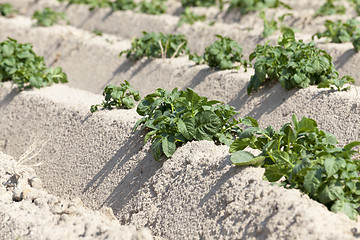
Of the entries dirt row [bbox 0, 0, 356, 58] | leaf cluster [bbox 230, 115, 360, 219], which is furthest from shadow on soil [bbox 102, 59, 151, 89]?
leaf cluster [bbox 230, 115, 360, 219]

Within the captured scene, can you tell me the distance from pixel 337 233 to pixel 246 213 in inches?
27.3

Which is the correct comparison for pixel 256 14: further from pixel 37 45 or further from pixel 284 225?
pixel 284 225

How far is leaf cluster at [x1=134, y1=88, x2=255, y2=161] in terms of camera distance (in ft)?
14.2

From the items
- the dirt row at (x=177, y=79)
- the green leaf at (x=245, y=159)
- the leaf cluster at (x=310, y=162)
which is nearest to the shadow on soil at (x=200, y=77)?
the dirt row at (x=177, y=79)

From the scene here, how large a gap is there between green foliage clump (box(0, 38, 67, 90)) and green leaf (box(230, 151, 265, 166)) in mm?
3925

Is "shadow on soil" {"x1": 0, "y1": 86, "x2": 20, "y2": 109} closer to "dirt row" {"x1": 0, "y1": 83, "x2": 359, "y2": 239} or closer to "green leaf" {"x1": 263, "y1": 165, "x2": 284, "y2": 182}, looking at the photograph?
"dirt row" {"x1": 0, "y1": 83, "x2": 359, "y2": 239}

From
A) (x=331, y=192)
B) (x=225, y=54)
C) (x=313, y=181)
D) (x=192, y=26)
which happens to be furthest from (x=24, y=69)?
(x=331, y=192)

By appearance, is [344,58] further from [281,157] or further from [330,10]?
[281,157]

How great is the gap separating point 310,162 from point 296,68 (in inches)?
103

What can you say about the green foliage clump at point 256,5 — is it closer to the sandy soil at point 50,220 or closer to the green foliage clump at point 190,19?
the green foliage clump at point 190,19

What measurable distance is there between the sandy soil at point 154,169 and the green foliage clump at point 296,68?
152 millimetres

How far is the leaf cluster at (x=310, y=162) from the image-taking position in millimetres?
3314

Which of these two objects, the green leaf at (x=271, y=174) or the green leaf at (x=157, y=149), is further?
the green leaf at (x=157, y=149)

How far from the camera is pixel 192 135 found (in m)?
4.34
